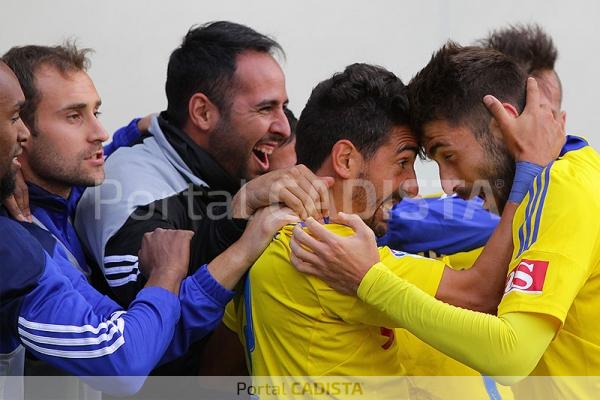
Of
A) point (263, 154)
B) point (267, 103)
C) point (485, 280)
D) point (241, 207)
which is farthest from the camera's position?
point (263, 154)

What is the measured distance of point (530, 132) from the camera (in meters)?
2.11

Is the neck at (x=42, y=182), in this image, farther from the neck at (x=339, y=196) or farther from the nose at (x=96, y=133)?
the neck at (x=339, y=196)

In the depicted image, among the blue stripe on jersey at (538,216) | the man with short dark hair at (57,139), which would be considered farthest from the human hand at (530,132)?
the man with short dark hair at (57,139)

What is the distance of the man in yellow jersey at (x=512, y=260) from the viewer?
74.6 inches

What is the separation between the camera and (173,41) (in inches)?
166

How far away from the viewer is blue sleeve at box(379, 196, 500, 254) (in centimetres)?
273

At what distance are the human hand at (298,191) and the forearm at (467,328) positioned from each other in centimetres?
31

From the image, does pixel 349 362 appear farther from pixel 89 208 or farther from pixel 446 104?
pixel 89 208

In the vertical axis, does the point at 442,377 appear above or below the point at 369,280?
below

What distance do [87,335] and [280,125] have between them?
135 cm

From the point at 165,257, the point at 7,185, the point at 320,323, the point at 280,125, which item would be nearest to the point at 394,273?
the point at 320,323

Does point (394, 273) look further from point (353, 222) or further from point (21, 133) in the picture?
point (21, 133)

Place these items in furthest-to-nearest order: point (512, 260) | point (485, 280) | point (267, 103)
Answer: point (267, 103), point (485, 280), point (512, 260)

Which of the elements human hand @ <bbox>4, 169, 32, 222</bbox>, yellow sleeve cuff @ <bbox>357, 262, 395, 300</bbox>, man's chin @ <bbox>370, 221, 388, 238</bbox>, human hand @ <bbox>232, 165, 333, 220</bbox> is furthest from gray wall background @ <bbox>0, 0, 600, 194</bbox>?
yellow sleeve cuff @ <bbox>357, 262, 395, 300</bbox>
